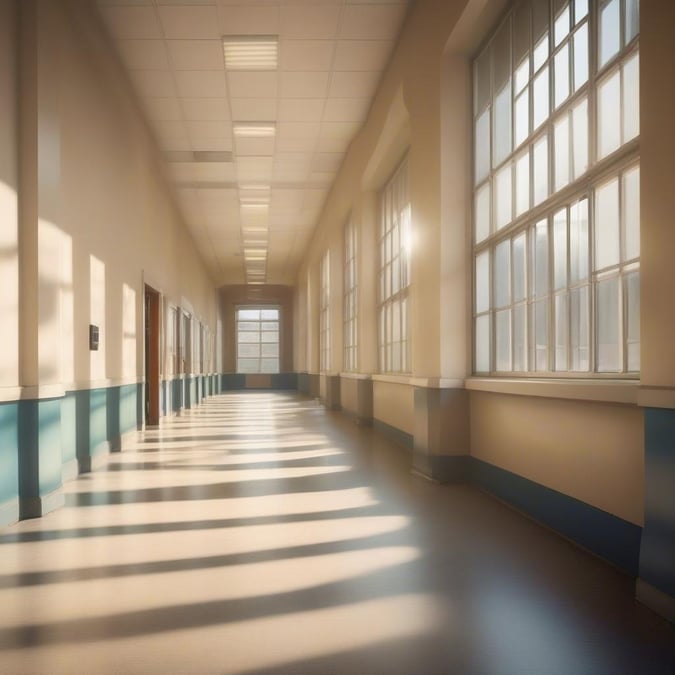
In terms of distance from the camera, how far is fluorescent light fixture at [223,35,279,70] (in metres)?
7.29

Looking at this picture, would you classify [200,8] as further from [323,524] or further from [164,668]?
[164,668]

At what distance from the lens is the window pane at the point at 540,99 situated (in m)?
4.49

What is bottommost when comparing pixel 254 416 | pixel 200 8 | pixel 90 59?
pixel 254 416

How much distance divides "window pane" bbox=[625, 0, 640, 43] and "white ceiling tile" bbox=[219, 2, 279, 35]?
163 inches

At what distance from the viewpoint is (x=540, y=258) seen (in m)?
4.59

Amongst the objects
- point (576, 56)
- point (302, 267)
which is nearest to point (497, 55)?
point (576, 56)

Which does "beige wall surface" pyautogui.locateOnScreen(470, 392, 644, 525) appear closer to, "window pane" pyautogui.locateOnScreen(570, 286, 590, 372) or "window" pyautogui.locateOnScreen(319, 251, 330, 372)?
"window pane" pyautogui.locateOnScreen(570, 286, 590, 372)

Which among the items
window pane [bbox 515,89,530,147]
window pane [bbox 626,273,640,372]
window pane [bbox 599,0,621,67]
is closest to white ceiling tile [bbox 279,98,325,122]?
window pane [bbox 515,89,530,147]

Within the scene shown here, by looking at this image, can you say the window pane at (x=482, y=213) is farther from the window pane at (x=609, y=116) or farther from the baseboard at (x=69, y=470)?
the baseboard at (x=69, y=470)

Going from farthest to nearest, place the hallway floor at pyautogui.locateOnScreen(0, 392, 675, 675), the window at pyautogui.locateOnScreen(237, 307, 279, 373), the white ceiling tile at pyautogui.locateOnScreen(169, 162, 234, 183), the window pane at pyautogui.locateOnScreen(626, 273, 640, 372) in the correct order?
the window at pyautogui.locateOnScreen(237, 307, 279, 373)
the white ceiling tile at pyautogui.locateOnScreen(169, 162, 234, 183)
the window pane at pyautogui.locateOnScreen(626, 273, 640, 372)
the hallway floor at pyautogui.locateOnScreen(0, 392, 675, 675)

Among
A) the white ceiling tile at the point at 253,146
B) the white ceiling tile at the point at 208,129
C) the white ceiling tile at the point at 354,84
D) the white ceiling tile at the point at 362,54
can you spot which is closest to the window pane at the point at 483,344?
the white ceiling tile at the point at 362,54

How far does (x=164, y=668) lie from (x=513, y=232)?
150 inches

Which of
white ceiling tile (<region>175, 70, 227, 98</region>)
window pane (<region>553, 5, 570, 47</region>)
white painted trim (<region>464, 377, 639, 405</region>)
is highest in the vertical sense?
white ceiling tile (<region>175, 70, 227, 98</region>)

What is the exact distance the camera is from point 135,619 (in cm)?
270
